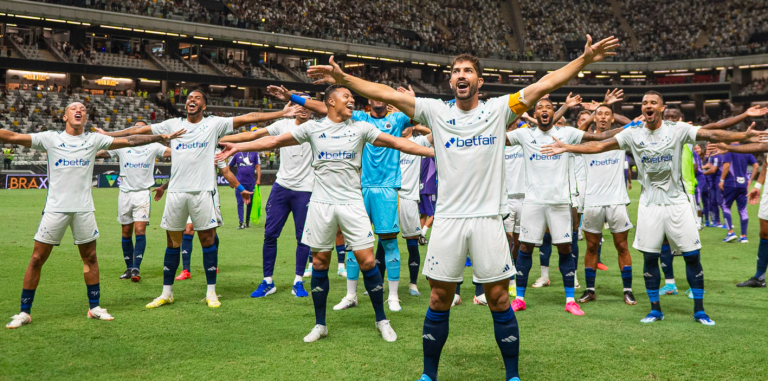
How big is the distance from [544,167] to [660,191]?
1.36 meters

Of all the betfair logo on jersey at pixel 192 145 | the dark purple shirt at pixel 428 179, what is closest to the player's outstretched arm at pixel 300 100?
the betfair logo on jersey at pixel 192 145

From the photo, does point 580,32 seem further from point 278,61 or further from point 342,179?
point 342,179

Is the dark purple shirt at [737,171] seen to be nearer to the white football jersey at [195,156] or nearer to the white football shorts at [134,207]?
the white football jersey at [195,156]

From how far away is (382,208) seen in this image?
696 cm

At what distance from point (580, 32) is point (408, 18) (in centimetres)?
1960

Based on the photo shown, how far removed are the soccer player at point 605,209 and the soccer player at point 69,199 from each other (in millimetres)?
5977

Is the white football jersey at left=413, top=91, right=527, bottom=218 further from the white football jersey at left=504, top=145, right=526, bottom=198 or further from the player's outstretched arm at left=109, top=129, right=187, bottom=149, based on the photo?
Result: the white football jersey at left=504, top=145, right=526, bottom=198

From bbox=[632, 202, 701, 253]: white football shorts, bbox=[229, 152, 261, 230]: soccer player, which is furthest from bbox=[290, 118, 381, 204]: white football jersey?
bbox=[229, 152, 261, 230]: soccer player

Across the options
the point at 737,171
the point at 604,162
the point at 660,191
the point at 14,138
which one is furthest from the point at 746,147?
the point at 737,171

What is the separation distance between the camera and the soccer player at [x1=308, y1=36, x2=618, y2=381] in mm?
4277

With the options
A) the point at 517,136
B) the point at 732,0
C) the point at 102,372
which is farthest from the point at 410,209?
the point at 732,0

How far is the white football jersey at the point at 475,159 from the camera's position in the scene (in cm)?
432

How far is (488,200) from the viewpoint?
14.2 ft

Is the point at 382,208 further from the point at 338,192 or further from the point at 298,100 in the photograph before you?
the point at 298,100
